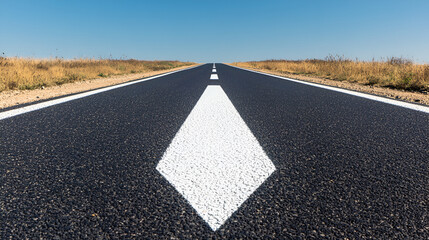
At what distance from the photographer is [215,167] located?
154cm

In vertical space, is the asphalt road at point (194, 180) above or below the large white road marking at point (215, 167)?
below

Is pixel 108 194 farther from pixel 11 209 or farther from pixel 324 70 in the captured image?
pixel 324 70

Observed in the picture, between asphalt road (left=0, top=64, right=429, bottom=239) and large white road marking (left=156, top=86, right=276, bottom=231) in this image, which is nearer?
asphalt road (left=0, top=64, right=429, bottom=239)

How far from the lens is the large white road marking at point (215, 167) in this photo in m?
1.16

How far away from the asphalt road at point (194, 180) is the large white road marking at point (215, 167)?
0.9 inches

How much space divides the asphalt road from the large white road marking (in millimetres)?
22

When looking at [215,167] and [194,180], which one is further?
[215,167]

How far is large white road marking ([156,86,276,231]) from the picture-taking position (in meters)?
1.16

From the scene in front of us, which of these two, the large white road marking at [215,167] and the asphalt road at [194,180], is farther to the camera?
the large white road marking at [215,167]

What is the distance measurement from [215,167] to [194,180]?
20 centimetres

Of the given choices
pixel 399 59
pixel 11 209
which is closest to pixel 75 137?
pixel 11 209

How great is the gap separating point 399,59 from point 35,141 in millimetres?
15197

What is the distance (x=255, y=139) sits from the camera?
7.06ft

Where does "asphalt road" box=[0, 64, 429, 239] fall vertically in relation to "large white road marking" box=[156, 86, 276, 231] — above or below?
below
